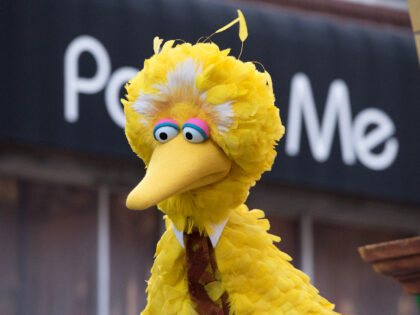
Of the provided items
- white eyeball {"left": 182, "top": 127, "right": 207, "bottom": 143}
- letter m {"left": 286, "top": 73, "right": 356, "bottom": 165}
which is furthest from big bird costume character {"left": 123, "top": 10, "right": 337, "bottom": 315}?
letter m {"left": 286, "top": 73, "right": 356, "bottom": 165}

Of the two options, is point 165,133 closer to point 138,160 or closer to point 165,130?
point 165,130

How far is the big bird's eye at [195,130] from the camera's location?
9.38 ft

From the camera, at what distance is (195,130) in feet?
9.38

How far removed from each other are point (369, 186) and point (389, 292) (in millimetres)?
1389

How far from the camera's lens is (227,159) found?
2.92 m

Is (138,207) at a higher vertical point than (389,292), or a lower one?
lower

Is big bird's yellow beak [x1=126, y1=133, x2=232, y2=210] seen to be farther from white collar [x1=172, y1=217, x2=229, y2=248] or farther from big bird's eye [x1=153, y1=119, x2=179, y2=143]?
white collar [x1=172, y1=217, x2=229, y2=248]

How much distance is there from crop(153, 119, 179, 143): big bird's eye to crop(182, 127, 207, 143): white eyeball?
0.04 m

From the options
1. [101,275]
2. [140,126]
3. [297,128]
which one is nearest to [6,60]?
[101,275]

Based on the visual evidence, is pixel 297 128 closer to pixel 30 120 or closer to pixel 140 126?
pixel 30 120

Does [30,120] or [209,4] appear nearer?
[30,120]

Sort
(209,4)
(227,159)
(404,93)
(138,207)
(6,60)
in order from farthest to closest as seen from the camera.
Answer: (404,93)
(209,4)
(6,60)
(227,159)
(138,207)

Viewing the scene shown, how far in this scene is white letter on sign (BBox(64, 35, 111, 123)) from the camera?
8297 mm

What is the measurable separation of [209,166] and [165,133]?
0.18 m
